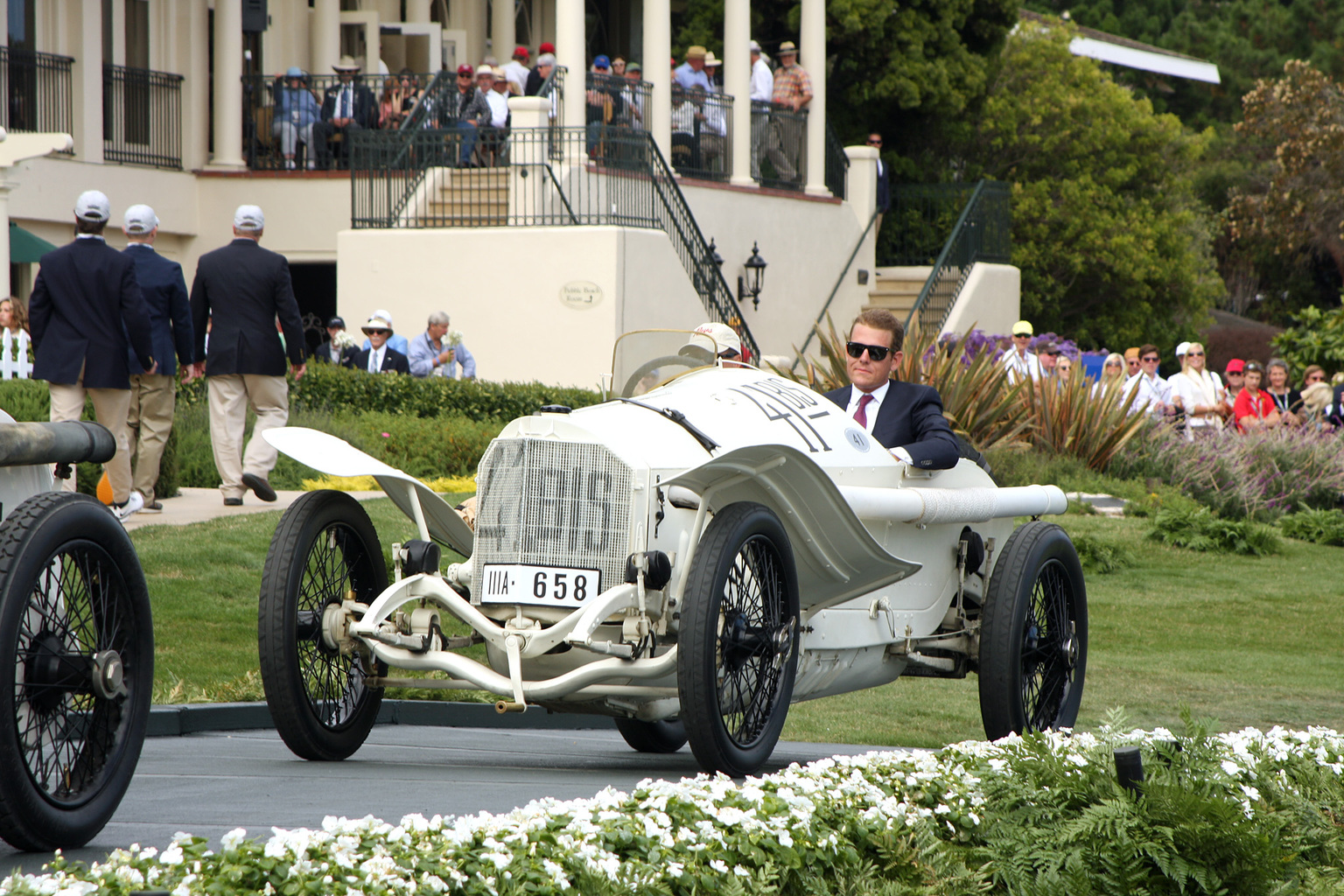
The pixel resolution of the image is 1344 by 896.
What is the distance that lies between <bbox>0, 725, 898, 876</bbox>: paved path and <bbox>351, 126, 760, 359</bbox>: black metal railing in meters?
15.2

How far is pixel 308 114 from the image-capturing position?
24.7m

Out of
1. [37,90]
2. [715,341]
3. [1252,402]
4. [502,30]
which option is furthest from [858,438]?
[502,30]

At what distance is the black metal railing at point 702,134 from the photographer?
2505 cm

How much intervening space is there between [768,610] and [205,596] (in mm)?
5121

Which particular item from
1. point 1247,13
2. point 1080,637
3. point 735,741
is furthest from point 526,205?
point 1247,13

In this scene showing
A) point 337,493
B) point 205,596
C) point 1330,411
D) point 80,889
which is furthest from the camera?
point 1330,411

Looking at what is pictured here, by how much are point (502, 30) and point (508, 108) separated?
22.4ft

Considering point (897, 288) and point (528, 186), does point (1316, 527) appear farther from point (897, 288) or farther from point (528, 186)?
point (897, 288)

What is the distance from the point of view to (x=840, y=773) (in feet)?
14.4

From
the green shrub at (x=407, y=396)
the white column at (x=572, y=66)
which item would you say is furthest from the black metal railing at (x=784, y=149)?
the green shrub at (x=407, y=396)

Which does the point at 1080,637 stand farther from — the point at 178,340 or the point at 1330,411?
the point at 1330,411

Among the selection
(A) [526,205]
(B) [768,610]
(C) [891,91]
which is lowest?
(B) [768,610]

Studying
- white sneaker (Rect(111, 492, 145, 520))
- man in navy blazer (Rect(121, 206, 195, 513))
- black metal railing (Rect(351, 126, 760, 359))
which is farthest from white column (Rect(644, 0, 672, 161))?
white sneaker (Rect(111, 492, 145, 520))

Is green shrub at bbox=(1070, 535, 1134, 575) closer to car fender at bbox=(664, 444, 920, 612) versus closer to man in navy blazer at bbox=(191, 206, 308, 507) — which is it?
man in navy blazer at bbox=(191, 206, 308, 507)
